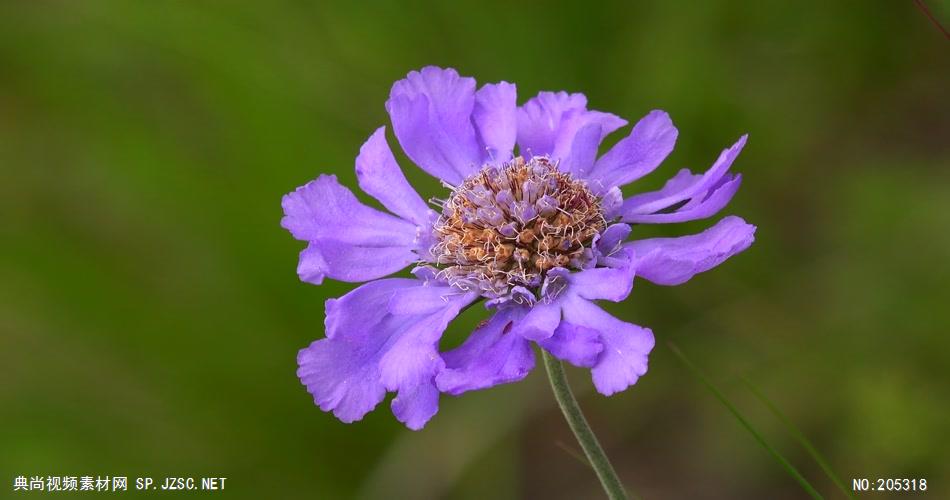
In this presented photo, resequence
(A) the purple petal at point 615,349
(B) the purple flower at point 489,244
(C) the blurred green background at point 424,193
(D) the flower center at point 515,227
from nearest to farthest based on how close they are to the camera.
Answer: (A) the purple petal at point 615,349 → (B) the purple flower at point 489,244 → (D) the flower center at point 515,227 → (C) the blurred green background at point 424,193

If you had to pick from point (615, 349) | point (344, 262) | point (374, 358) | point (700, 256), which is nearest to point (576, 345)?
point (615, 349)

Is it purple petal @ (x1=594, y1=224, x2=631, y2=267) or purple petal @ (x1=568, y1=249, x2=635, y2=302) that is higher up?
purple petal @ (x1=594, y1=224, x2=631, y2=267)

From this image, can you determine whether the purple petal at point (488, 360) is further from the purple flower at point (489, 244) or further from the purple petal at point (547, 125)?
the purple petal at point (547, 125)

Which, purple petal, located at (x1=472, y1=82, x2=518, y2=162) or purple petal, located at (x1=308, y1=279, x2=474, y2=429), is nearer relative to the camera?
purple petal, located at (x1=308, y1=279, x2=474, y2=429)

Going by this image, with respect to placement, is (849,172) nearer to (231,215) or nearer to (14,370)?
(231,215)

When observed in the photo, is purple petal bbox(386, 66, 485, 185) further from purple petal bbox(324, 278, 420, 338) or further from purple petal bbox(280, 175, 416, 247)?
purple petal bbox(324, 278, 420, 338)

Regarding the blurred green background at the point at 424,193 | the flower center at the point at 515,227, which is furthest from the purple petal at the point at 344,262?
the blurred green background at the point at 424,193

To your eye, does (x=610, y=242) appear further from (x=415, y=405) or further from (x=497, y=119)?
(x=415, y=405)

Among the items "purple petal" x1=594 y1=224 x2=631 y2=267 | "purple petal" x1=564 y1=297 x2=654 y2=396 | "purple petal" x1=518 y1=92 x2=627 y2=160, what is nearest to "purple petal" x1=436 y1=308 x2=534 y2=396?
"purple petal" x1=564 y1=297 x2=654 y2=396
